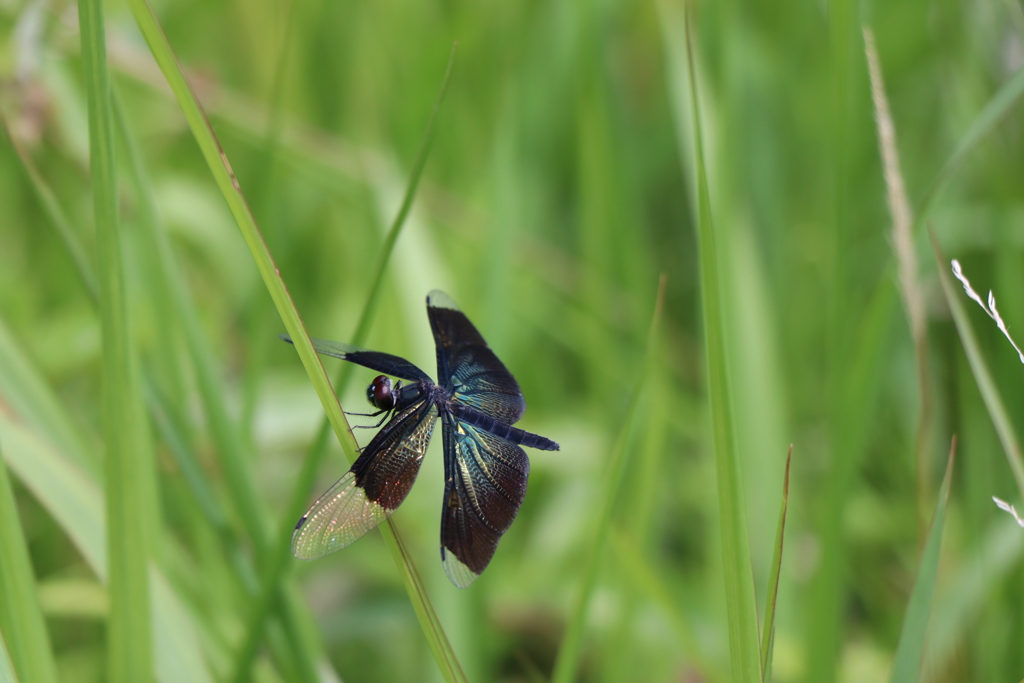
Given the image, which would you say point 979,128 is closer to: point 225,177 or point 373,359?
point 373,359

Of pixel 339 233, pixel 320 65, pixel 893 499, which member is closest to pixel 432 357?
pixel 339 233

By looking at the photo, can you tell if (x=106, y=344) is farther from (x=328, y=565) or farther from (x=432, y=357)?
(x=328, y=565)

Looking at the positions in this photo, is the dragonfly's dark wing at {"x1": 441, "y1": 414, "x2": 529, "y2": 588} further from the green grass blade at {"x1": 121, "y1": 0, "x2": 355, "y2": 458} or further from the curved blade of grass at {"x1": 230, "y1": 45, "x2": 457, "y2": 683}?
the green grass blade at {"x1": 121, "y1": 0, "x2": 355, "y2": 458}

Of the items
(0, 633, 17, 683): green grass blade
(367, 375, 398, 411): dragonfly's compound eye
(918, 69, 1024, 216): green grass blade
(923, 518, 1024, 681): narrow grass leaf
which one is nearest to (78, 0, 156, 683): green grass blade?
(0, 633, 17, 683): green grass blade

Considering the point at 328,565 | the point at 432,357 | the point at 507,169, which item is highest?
the point at 507,169

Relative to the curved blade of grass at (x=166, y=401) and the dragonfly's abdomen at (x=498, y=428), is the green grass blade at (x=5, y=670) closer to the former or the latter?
the curved blade of grass at (x=166, y=401)

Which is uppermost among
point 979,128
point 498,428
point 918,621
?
point 979,128

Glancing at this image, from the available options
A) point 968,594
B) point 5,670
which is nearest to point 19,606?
point 5,670

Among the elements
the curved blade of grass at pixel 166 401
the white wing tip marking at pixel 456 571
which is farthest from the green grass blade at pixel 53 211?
the white wing tip marking at pixel 456 571
